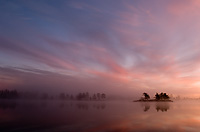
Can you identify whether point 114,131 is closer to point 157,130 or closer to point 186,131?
point 157,130

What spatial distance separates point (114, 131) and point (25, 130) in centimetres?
1523

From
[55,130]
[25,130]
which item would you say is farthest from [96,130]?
[25,130]

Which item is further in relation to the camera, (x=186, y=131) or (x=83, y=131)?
(x=186, y=131)

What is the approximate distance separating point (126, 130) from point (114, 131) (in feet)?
7.66

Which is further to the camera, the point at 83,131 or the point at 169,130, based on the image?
the point at 169,130

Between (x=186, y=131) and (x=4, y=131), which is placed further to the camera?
(x=186, y=131)

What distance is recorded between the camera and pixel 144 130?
27391 mm

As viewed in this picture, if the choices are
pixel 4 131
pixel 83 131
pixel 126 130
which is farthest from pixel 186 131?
pixel 4 131

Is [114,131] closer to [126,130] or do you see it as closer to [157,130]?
[126,130]

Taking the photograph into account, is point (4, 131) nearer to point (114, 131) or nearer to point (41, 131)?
point (41, 131)

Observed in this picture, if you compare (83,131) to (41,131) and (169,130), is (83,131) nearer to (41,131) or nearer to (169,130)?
(41,131)

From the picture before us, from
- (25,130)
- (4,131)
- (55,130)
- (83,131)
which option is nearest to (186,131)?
(83,131)

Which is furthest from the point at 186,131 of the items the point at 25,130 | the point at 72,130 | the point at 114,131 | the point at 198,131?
the point at 25,130

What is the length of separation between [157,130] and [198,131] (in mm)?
7358
